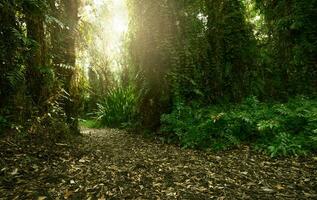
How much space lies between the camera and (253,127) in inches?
179

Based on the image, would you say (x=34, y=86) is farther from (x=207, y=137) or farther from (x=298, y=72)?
(x=298, y=72)

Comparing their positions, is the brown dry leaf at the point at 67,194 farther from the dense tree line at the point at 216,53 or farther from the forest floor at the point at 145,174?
the dense tree line at the point at 216,53

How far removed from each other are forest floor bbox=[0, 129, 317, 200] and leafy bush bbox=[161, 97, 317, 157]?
216 millimetres

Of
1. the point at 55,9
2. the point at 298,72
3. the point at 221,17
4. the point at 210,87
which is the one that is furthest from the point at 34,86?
the point at 298,72

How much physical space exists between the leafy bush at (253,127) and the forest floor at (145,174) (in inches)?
8.5

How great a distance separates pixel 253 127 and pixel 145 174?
81.2 inches

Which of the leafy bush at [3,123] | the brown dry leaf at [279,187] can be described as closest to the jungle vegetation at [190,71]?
the leafy bush at [3,123]

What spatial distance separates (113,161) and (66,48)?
2274 millimetres

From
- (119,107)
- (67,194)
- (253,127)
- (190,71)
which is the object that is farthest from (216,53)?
(67,194)

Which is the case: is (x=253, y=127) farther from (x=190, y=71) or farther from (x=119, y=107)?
(x=119, y=107)

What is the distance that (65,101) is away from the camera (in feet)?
16.4

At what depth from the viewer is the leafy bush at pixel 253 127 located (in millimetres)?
4039

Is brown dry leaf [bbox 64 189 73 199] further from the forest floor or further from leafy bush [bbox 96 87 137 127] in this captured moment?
leafy bush [bbox 96 87 137 127]

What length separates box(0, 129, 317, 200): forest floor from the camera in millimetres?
2797
